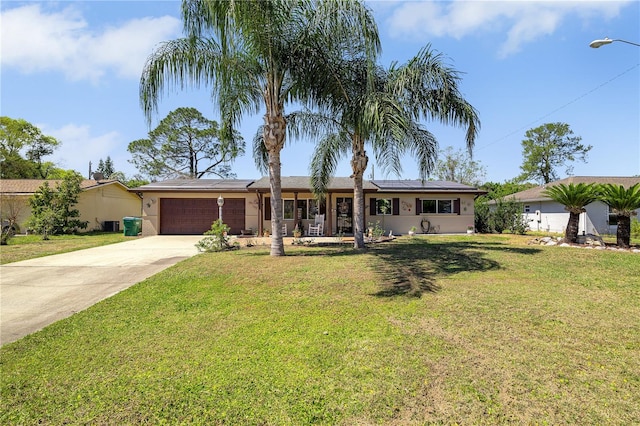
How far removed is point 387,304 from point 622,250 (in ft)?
35.3

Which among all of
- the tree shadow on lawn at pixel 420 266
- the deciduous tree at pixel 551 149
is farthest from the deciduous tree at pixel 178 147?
the deciduous tree at pixel 551 149

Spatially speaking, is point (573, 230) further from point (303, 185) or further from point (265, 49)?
point (265, 49)

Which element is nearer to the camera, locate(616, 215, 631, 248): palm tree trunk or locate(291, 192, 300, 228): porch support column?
locate(616, 215, 631, 248): palm tree trunk

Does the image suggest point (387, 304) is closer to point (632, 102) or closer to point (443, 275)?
point (443, 275)

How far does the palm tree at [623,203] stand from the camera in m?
11.0

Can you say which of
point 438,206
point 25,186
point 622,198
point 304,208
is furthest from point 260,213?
point 25,186

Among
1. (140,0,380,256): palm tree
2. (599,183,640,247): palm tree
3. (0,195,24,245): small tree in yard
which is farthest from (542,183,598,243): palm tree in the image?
(0,195,24,245): small tree in yard

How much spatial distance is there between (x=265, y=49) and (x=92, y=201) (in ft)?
65.6

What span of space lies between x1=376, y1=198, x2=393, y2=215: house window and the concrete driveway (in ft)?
35.2

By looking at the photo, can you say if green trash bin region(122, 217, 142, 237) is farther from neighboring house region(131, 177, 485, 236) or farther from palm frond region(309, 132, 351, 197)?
palm frond region(309, 132, 351, 197)

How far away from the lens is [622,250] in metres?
10.5

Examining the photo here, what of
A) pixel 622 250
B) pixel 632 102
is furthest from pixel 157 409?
pixel 632 102

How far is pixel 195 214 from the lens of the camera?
58.5 feet

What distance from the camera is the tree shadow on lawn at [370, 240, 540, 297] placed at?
5.77 meters
